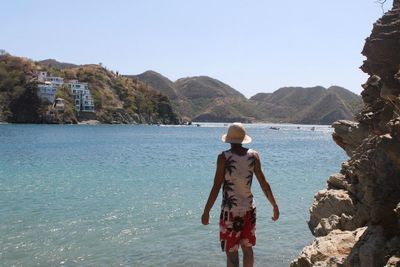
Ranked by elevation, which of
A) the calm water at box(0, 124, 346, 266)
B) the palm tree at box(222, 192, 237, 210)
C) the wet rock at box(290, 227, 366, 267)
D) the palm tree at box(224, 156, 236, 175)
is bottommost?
the calm water at box(0, 124, 346, 266)

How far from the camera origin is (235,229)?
297 inches

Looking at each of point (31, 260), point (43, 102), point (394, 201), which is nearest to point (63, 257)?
point (31, 260)

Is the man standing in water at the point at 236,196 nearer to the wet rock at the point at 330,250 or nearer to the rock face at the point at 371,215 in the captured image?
the wet rock at the point at 330,250

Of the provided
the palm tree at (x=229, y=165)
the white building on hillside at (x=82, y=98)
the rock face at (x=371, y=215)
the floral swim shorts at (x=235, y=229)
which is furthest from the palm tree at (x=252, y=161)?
the white building on hillside at (x=82, y=98)

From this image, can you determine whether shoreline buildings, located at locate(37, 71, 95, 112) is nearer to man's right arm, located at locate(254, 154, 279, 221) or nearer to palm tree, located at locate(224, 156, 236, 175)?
man's right arm, located at locate(254, 154, 279, 221)

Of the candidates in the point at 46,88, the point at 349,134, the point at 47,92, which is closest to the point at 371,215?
the point at 349,134

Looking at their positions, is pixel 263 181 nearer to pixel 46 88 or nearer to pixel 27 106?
pixel 46 88

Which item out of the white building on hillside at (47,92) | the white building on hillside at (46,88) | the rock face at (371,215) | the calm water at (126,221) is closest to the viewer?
the rock face at (371,215)

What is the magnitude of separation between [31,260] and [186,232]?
225 inches

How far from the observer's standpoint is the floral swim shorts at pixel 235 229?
297 inches

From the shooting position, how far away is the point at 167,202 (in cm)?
2377

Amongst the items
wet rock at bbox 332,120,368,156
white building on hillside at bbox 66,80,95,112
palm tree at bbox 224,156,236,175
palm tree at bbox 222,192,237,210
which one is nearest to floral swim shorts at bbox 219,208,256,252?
palm tree at bbox 222,192,237,210

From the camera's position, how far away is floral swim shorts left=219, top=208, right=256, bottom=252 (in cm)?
754

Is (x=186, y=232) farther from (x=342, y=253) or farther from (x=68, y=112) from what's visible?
(x=68, y=112)
